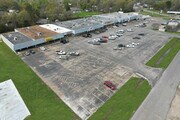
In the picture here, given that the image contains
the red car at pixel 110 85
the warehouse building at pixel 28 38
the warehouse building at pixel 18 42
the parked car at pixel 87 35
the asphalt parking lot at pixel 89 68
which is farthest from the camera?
the parked car at pixel 87 35

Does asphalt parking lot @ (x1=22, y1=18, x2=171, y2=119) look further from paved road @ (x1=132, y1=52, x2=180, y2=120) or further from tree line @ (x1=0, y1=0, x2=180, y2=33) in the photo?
tree line @ (x1=0, y1=0, x2=180, y2=33)

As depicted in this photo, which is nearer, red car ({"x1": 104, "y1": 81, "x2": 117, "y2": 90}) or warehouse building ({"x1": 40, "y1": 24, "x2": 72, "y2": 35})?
red car ({"x1": 104, "y1": 81, "x2": 117, "y2": 90})

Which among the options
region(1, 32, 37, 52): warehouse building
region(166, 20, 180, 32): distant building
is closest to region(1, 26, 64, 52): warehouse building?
region(1, 32, 37, 52): warehouse building

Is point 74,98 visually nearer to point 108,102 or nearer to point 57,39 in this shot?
point 108,102

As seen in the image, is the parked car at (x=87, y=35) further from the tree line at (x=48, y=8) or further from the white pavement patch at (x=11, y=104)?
the white pavement patch at (x=11, y=104)

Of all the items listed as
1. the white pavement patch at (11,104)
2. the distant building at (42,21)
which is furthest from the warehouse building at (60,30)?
the white pavement patch at (11,104)

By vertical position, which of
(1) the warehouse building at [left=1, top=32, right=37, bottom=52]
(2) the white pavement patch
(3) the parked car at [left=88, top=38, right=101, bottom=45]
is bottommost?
(2) the white pavement patch

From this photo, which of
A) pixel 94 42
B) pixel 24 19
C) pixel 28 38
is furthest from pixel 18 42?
pixel 24 19
